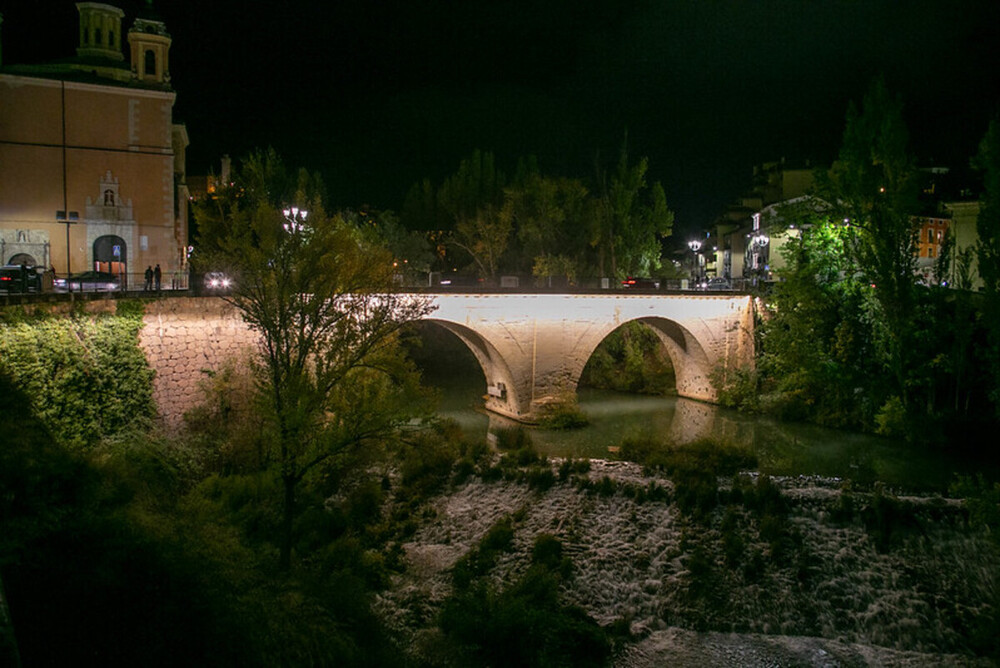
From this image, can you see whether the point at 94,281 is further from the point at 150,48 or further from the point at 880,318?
the point at 880,318

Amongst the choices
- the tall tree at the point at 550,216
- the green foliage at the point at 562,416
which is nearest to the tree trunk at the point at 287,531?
the green foliage at the point at 562,416

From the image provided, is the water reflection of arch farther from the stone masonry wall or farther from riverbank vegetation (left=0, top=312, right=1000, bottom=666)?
the stone masonry wall

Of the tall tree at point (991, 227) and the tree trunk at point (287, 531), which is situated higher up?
the tall tree at point (991, 227)

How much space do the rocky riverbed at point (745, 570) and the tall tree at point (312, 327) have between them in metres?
3.07

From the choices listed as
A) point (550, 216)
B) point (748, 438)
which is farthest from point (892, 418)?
point (550, 216)

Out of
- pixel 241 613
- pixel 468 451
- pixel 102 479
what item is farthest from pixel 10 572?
pixel 468 451

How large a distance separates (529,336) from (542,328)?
0.57 meters

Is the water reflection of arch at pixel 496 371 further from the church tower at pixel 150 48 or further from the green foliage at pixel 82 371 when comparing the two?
the church tower at pixel 150 48

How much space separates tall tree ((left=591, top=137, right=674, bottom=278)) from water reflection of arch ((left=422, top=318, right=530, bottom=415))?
1499 cm

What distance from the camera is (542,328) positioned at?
2358cm

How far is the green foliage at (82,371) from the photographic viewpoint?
12406 mm

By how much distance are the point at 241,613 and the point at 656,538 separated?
889 cm

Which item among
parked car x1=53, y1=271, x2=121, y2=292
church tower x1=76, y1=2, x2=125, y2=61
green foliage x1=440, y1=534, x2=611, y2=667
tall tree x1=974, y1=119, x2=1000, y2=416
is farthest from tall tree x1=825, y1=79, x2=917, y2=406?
church tower x1=76, y1=2, x2=125, y2=61

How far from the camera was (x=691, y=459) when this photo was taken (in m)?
17.8
